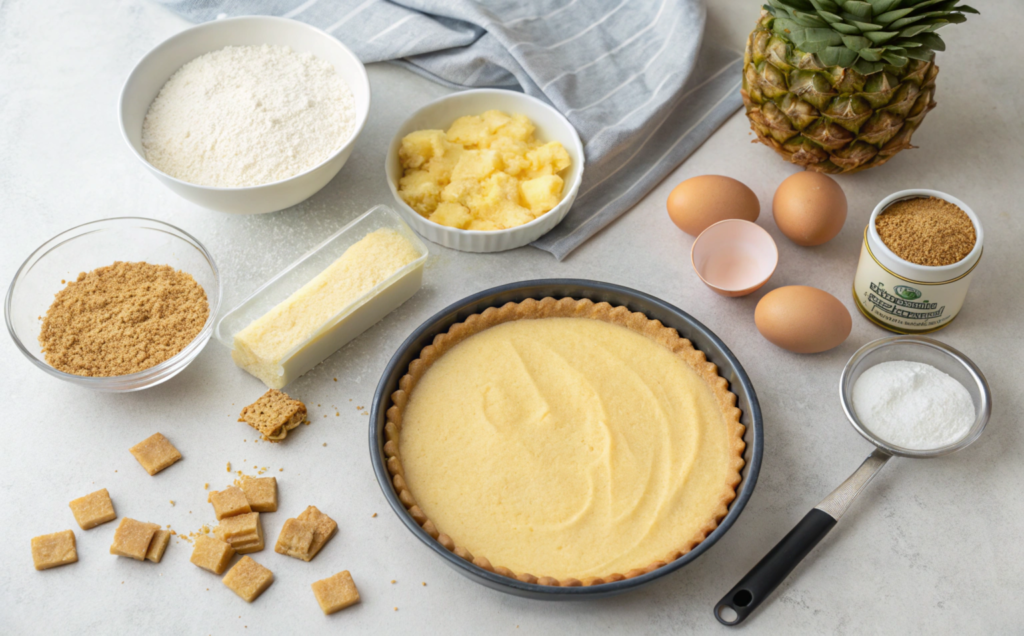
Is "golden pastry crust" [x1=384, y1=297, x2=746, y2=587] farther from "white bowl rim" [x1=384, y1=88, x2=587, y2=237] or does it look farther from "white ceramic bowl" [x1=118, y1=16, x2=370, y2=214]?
"white ceramic bowl" [x1=118, y1=16, x2=370, y2=214]

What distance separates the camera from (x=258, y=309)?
→ 8.46ft

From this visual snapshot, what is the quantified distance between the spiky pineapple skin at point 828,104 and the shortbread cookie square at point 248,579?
7.51 feet

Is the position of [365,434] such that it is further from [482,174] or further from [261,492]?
[482,174]

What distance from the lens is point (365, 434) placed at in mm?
2541

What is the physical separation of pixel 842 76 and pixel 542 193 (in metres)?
1.08

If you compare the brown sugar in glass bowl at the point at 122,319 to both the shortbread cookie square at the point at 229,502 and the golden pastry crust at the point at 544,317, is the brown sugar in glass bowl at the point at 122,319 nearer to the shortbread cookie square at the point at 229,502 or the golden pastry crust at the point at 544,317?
the shortbread cookie square at the point at 229,502

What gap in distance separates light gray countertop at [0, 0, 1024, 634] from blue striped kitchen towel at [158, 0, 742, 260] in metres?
0.11

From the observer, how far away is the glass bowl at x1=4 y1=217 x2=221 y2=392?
2496 mm

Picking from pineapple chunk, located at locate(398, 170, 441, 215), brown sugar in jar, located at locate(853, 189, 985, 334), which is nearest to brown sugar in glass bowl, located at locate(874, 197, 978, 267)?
brown sugar in jar, located at locate(853, 189, 985, 334)

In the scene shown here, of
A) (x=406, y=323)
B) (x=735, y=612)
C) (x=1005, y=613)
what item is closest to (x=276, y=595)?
(x=406, y=323)

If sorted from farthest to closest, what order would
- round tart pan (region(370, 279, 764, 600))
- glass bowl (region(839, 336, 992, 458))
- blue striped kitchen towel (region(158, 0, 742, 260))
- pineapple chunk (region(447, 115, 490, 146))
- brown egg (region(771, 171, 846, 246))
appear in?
blue striped kitchen towel (region(158, 0, 742, 260)) → pineapple chunk (region(447, 115, 490, 146)) → brown egg (region(771, 171, 846, 246)) → glass bowl (region(839, 336, 992, 458)) → round tart pan (region(370, 279, 764, 600))

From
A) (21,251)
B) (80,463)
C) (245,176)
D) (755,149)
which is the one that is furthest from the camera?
(755,149)

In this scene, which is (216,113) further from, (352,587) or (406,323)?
(352,587)

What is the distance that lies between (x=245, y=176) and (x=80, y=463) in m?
1.06
